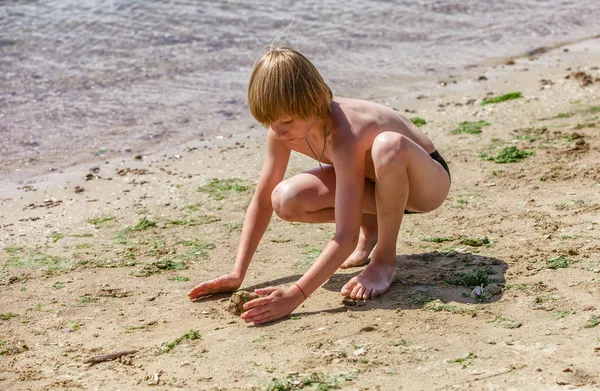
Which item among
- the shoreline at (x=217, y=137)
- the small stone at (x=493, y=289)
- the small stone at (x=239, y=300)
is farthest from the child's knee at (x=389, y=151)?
the shoreline at (x=217, y=137)

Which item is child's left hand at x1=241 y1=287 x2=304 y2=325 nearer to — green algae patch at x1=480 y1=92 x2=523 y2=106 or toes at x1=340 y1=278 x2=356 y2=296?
toes at x1=340 y1=278 x2=356 y2=296

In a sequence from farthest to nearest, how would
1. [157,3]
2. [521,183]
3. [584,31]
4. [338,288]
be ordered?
[157,3], [584,31], [521,183], [338,288]

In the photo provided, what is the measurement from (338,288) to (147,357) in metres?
1.00

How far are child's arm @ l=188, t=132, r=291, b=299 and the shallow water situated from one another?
272cm

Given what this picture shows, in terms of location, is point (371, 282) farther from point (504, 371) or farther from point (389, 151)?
point (504, 371)

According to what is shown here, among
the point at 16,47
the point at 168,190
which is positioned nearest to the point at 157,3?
the point at 16,47

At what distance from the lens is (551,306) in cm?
333

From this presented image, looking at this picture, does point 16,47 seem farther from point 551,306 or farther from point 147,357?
point 551,306

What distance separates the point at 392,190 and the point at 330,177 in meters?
0.42

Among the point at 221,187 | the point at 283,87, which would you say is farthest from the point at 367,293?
the point at 221,187

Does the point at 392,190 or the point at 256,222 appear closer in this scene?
the point at 392,190

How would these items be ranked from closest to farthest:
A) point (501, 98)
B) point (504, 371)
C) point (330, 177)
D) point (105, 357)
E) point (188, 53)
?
point (504, 371)
point (105, 357)
point (330, 177)
point (501, 98)
point (188, 53)

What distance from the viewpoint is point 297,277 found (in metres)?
3.99

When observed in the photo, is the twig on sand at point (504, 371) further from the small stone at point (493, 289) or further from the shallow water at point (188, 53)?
the shallow water at point (188, 53)
